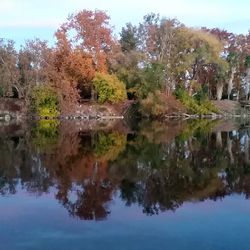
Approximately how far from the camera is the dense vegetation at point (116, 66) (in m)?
52.2

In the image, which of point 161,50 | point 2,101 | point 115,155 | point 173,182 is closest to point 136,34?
point 161,50

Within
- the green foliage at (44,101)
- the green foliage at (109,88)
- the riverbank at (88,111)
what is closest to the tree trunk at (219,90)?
the riverbank at (88,111)

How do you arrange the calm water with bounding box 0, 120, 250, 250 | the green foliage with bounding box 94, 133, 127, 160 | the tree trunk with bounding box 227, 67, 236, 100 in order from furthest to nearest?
the tree trunk with bounding box 227, 67, 236, 100, the green foliage with bounding box 94, 133, 127, 160, the calm water with bounding box 0, 120, 250, 250

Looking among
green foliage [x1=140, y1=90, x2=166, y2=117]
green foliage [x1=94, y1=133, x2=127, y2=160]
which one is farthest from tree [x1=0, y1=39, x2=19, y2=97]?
green foliage [x1=94, y1=133, x2=127, y2=160]

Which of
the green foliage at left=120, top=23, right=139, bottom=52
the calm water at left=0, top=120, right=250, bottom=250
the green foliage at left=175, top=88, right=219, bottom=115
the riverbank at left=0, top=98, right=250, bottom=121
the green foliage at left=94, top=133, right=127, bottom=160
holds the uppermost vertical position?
the green foliage at left=120, top=23, right=139, bottom=52

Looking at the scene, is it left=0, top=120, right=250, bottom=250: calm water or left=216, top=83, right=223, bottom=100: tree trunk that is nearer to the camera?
left=0, top=120, right=250, bottom=250: calm water

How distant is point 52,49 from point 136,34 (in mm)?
13158

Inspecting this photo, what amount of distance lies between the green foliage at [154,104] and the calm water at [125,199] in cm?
3344

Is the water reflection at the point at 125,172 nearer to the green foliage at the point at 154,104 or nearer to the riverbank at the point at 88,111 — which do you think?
the green foliage at the point at 154,104

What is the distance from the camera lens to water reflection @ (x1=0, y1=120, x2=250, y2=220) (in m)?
10.8

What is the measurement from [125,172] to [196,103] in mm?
48943

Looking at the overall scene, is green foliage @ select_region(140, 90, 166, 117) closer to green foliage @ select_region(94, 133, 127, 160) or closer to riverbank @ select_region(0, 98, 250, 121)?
riverbank @ select_region(0, 98, 250, 121)

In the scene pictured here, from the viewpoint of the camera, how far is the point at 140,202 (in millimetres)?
10445

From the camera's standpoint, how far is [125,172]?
571 inches
